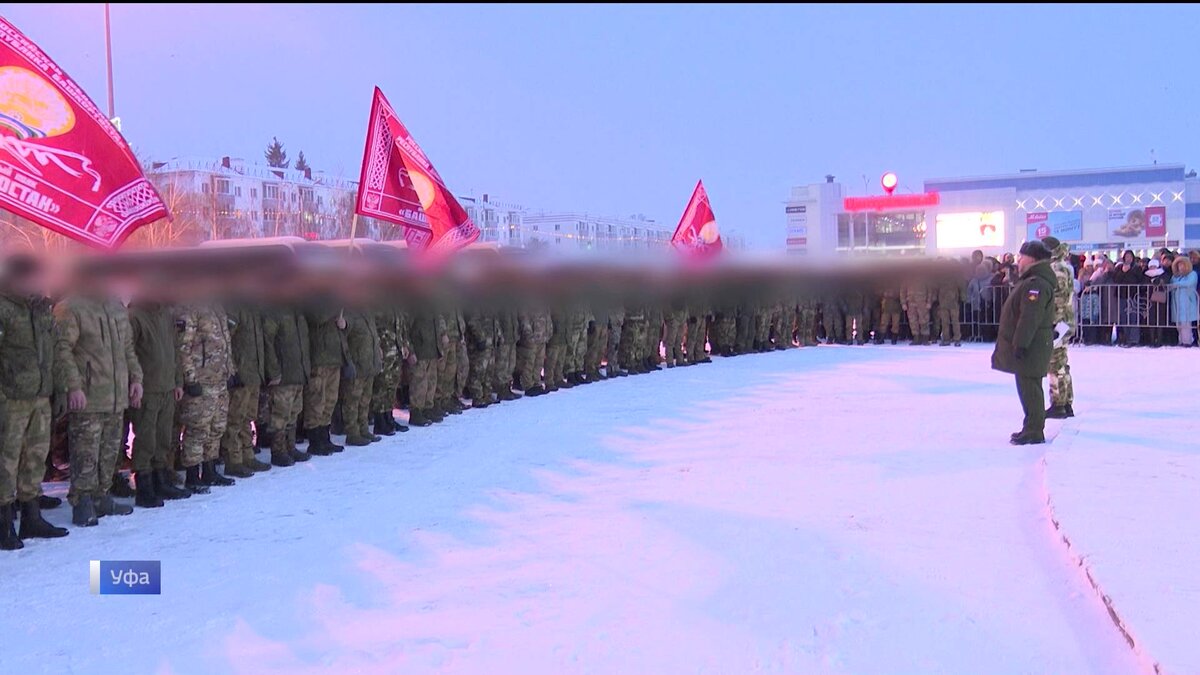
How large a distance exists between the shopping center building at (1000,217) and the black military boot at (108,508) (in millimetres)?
33648

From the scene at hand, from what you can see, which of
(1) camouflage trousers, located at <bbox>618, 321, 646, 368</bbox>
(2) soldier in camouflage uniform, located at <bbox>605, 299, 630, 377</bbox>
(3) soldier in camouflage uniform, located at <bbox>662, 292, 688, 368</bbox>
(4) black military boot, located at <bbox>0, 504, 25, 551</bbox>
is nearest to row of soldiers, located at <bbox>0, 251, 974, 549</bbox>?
(4) black military boot, located at <bbox>0, 504, 25, 551</bbox>

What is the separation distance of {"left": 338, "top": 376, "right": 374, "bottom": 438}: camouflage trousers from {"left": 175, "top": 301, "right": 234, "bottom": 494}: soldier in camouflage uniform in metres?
1.82

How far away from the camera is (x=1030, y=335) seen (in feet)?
26.4

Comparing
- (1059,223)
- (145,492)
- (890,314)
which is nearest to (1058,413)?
(145,492)

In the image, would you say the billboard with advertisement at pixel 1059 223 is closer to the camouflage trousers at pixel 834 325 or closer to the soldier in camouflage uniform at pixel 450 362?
the camouflage trousers at pixel 834 325

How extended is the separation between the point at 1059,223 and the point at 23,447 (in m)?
48.1

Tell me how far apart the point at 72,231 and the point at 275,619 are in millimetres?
2651

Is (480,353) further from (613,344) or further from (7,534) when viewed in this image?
(7,534)

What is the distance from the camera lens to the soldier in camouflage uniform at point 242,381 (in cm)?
779

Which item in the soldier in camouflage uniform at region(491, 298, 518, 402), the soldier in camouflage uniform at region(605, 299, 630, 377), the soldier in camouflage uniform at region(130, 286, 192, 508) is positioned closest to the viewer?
the soldier in camouflage uniform at region(130, 286, 192, 508)

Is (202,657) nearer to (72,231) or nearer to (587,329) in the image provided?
(72,231)

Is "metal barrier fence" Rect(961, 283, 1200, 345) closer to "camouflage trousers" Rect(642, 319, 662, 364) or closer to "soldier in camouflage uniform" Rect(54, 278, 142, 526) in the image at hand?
"camouflage trousers" Rect(642, 319, 662, 364)

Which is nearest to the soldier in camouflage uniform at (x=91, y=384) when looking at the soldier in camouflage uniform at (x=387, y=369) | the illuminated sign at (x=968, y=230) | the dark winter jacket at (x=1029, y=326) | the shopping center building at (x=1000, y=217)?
the soldier in camouflage uniform at (x=387, y=369)

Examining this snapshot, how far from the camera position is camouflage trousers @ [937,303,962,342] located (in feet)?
64.0
